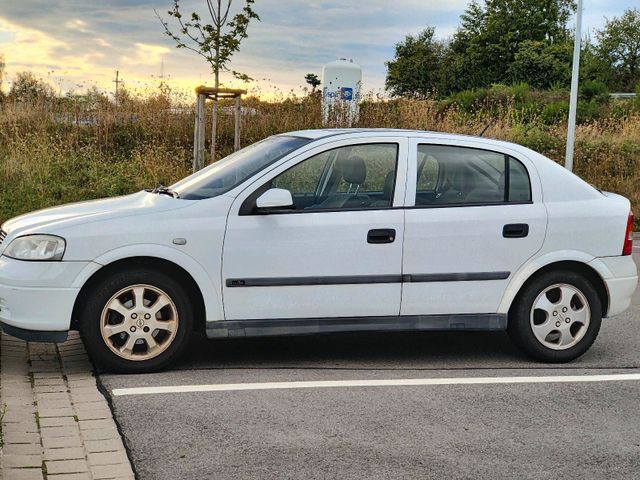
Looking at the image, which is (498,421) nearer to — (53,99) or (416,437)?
(416,437)

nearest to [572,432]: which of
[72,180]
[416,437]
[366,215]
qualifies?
[416,437]

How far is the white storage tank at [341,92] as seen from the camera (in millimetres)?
20953

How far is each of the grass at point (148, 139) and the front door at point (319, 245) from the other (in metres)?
8.91

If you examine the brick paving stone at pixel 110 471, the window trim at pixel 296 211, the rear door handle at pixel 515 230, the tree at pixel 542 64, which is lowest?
the brick paving stone at pixel 110 471

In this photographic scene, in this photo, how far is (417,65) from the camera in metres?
70.3

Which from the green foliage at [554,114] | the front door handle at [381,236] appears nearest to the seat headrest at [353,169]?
→ the front door handle at [381,236]

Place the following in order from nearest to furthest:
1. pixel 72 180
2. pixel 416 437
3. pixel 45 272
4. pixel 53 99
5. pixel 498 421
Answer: pixel 416 437, pixel 498 421, pixel 45 272, pixel 72 180, pixel 53 99

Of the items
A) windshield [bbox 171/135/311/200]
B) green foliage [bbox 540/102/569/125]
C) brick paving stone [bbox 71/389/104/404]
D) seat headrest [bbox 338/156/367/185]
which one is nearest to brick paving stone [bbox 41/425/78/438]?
brick paving stone [bbox 71/389/104/404]

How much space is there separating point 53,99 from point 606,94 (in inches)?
1075

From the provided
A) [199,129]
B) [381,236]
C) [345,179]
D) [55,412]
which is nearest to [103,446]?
[55,412]

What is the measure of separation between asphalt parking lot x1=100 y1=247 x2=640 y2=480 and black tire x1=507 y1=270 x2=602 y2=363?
10 cm

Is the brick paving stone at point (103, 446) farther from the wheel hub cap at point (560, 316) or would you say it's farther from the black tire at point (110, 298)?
the wheel hub cap at point (560, 316)

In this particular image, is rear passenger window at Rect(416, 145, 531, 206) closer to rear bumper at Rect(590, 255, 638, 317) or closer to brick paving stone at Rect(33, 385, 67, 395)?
rear bumper at Rect(590, 255, 638, 317)

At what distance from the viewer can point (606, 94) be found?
41.0m
